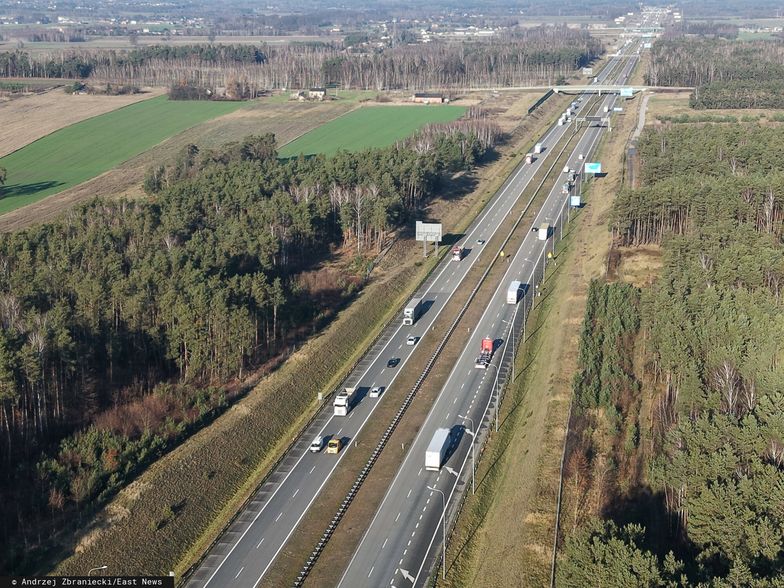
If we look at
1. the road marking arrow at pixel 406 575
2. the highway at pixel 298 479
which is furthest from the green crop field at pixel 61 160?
the road marking arrow at pixel 406 575

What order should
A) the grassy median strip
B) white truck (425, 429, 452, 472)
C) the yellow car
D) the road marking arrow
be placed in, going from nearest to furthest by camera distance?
1. the road marking arrow
2. the grassy median strip
3. white truck (425, 429, 452, 472)
4. the yellow car

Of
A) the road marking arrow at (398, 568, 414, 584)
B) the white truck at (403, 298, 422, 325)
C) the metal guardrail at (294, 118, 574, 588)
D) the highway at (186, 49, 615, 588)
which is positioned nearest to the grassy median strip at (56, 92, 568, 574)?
the highway at (186, 49, 615, 588)

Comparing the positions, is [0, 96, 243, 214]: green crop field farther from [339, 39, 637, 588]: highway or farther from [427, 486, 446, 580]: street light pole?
[427, 486, 446, 580]: street light pole

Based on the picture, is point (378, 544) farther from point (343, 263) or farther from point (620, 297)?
point (343, 263)

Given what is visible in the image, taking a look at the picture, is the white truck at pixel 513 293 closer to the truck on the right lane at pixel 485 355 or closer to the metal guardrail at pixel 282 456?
the truck on the right lane at pixel 485 355

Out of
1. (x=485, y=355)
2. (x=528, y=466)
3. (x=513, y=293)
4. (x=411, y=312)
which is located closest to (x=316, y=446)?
(x=528, y=466)

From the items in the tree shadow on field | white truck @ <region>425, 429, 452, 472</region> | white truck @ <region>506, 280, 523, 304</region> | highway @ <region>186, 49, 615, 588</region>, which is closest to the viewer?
highway @ <region>186, 49, 615, 588</region>

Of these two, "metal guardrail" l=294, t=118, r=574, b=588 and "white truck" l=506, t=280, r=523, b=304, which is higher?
"white truck" l=506, t=280, r=523, b=304

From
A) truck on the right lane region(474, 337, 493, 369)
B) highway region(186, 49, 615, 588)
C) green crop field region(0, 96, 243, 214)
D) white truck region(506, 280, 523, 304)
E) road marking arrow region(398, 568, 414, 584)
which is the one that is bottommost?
road marking arrow region(398, 568, 414, 584)
